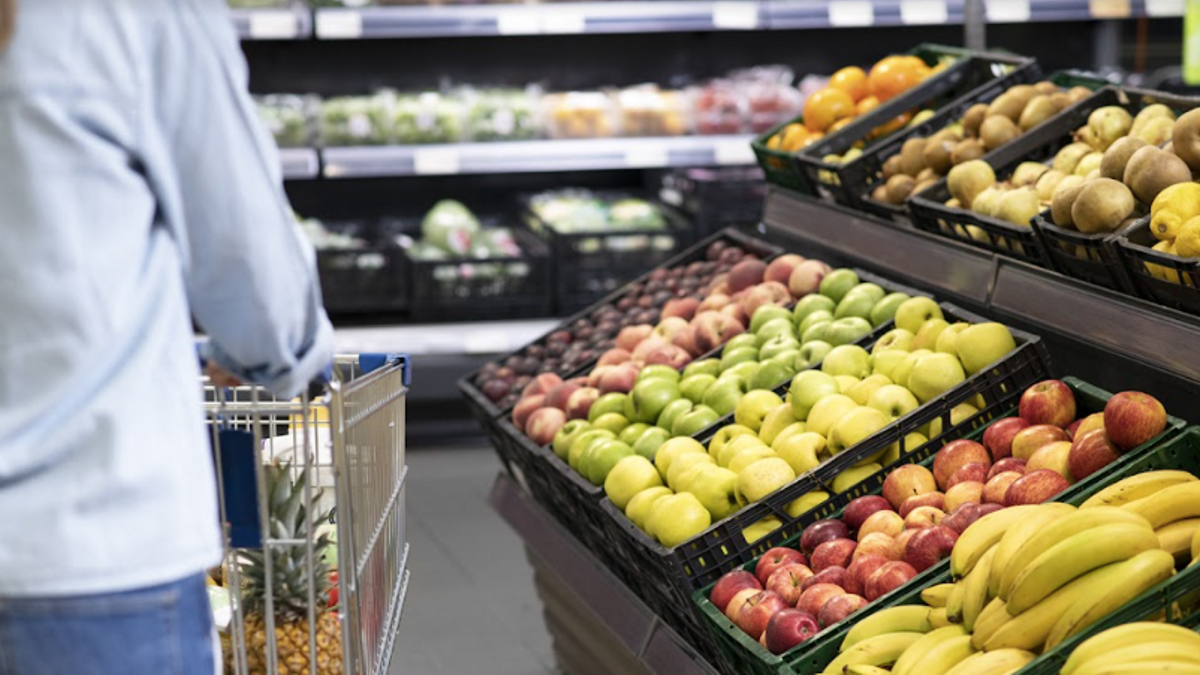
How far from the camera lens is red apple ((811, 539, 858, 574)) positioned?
247 centimetres

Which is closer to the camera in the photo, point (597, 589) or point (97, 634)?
point (97, 634)

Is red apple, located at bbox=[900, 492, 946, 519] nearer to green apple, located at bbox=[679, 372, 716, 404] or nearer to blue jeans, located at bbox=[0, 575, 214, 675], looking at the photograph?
green apple, located at bbox=[679, 372, 716, 404]

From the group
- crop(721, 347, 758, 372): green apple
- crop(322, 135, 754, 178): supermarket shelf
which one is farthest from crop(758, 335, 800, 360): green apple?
crop(322, 135, 754, 178): supermarket shelf

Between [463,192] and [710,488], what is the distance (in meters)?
3.74

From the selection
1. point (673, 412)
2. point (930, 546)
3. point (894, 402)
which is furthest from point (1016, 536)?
point (673, 412)

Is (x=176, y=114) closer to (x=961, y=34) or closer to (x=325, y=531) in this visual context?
(x=325, y=531)

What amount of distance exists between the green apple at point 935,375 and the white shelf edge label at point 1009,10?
3.24 meters

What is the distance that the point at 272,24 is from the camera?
5441 mm

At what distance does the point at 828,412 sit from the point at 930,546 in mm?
522

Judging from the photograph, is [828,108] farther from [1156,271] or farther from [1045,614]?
[1045,614]

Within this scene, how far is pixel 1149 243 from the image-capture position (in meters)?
2.61

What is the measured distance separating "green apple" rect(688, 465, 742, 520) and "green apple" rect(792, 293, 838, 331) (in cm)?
74

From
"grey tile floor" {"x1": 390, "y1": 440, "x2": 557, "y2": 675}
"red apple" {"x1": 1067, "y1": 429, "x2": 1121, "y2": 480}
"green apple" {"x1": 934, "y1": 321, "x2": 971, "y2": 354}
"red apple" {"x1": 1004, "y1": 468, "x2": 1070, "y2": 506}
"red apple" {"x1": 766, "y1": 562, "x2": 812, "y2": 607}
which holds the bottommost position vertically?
"grey tile floor" {"x1": 390, "y1": 440, "x2": 557, "y2": 675}

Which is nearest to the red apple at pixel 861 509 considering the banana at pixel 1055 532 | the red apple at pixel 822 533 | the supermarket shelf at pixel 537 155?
the red apple at pixel 822 533
